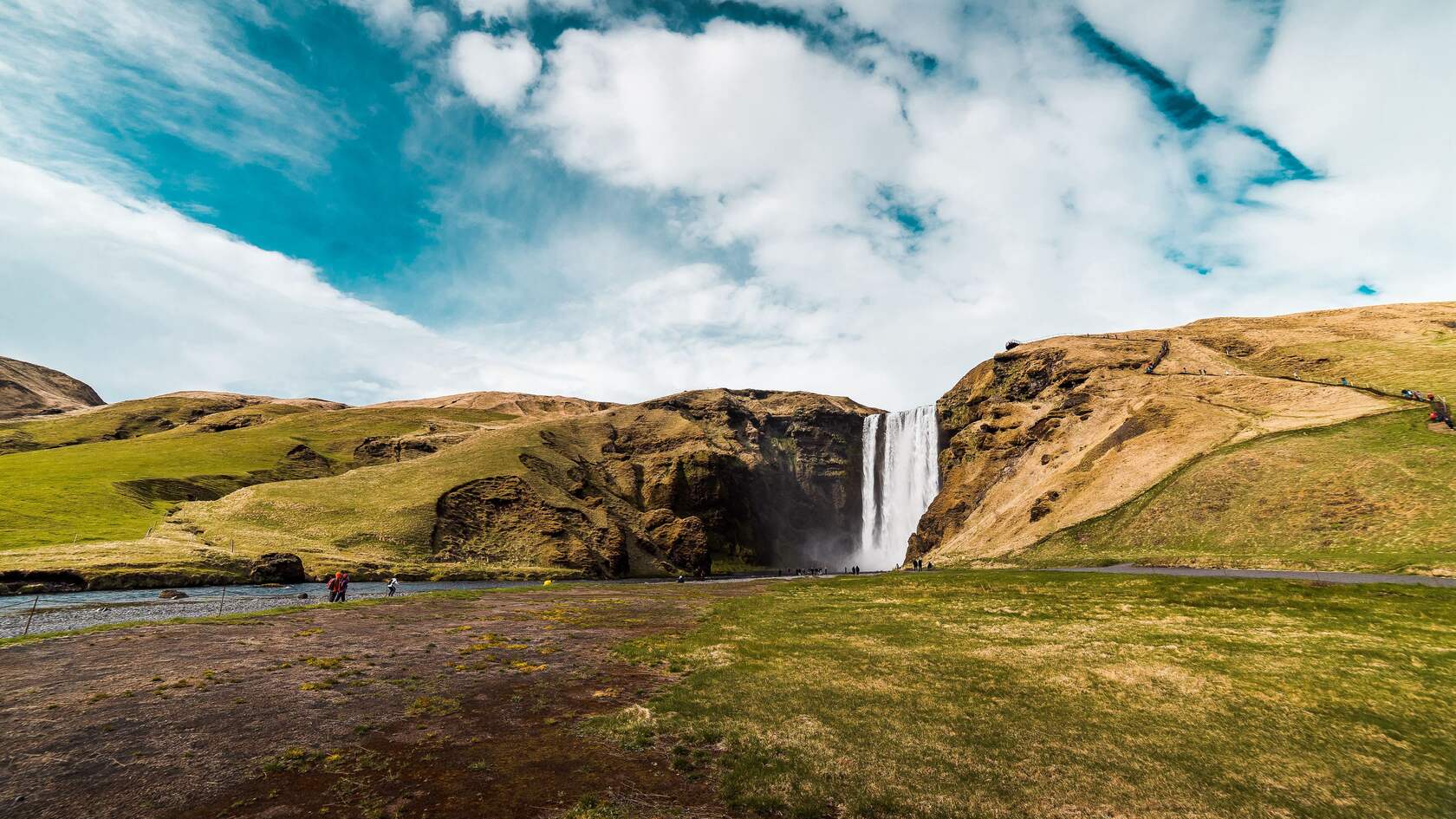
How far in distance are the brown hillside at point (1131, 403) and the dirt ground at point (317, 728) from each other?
64.8 m

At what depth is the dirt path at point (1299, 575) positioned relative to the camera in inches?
1275

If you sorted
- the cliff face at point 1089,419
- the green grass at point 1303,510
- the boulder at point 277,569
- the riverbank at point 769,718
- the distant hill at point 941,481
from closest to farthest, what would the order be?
the riverbank at point 769,718
the green grass at point 1303,510
the distant hill at point 941,481
the boulder at point 277,569
the cliff face at point 1089,419

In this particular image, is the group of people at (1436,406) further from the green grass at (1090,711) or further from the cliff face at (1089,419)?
the green grass at (1090,711)

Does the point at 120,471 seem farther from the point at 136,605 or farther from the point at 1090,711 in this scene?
the point at 1090,711

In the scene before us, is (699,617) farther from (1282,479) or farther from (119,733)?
(1282,479)

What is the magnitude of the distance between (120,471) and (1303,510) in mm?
163115

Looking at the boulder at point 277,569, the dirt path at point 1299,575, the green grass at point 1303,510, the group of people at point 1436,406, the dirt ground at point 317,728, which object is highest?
the group of people at point 1436,406

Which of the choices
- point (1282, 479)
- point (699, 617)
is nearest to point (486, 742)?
point (699, 617)

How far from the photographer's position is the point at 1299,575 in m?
38.0

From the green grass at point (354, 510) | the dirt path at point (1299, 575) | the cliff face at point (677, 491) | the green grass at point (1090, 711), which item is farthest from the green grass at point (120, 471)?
the dirt path at point (1299, 575)

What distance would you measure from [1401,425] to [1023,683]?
61.5 metres

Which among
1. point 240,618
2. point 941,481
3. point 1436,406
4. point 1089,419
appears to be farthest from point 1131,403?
point 240,618

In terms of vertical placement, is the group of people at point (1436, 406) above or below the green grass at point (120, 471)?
above

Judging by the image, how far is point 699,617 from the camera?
119 feet
